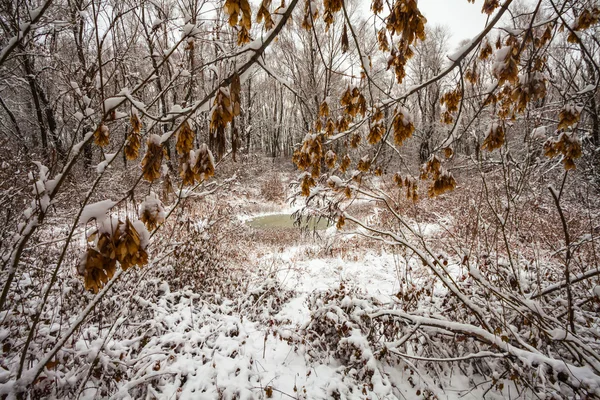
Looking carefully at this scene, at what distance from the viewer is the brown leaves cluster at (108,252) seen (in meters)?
1.03

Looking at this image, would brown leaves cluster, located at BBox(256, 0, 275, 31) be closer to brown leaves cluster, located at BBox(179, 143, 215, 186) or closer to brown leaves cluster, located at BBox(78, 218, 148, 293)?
brown leaves cluster, located at BBox(179, 143, 215, 186)

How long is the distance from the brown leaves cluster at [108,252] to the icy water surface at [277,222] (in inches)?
370

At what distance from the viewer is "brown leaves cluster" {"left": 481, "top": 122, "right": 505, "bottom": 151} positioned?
2.05 meters

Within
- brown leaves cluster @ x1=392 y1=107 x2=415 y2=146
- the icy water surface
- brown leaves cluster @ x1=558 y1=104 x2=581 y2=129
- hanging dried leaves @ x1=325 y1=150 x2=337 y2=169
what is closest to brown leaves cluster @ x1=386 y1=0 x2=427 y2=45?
brown leaves cluster @ x1=392 y1=107 x2=415 y2=146

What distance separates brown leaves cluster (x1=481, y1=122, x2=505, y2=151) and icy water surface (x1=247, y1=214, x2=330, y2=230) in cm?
845

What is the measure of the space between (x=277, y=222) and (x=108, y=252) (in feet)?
35.3

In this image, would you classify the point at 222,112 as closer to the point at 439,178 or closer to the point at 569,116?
the point at 439,178

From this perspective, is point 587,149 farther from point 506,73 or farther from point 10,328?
point 10,328

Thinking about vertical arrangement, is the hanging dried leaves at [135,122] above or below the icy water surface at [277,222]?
above

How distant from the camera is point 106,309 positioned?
347 centimetres

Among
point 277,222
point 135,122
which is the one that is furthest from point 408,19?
point 277,222

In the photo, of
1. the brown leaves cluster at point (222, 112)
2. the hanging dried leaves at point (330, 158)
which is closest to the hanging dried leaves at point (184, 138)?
the brown leaves cluster at point (222, 112)

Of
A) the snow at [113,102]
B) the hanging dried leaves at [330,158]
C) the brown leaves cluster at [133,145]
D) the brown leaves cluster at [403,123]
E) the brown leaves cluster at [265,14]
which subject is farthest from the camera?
the hanging dried leaves at [330,158]

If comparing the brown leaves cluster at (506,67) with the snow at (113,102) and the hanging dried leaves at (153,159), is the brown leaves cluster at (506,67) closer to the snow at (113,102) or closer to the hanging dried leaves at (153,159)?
the hanging dried leaves at (153,159)
